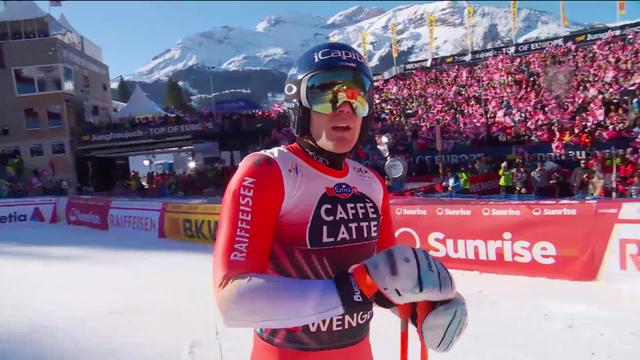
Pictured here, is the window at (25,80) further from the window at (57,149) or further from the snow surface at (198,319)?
the snow surface at (198,319)

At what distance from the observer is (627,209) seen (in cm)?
620

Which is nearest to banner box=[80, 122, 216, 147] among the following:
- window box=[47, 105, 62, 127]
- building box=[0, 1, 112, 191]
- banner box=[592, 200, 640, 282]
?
building box=[0, 1, 112, 191]

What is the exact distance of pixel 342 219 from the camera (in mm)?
1960

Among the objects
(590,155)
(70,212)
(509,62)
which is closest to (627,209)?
(590,155)

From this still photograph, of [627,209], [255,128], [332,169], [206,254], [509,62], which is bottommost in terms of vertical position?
[206,254]

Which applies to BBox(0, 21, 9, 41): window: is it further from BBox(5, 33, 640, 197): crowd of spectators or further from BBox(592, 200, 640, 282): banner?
BBox(592, 200, 640, 282): banner

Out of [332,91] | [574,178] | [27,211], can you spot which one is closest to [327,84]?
[332,91]

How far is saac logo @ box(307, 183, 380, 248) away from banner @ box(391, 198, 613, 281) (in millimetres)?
5732

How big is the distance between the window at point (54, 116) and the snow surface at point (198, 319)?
23.9 meters

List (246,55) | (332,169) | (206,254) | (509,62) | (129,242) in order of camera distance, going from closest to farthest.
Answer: (332,169) < (206,254) < (129,242) < (509,62) < (246,55)

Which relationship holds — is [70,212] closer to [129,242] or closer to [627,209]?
[129,242]

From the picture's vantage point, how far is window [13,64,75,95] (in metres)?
29.7

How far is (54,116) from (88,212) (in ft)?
58.0

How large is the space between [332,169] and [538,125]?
1668 cm
